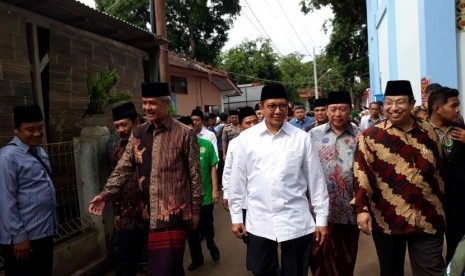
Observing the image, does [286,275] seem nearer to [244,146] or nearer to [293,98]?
[244,146]

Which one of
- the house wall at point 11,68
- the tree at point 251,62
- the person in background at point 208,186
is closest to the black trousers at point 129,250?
the person in background at point 208,186

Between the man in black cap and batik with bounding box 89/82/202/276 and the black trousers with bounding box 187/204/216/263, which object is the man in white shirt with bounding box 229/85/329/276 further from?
the black trousers with bounding box 187/204/216/263

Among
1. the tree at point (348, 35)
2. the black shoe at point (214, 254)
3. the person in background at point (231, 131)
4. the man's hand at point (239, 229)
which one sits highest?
the tree at point (348, 35)

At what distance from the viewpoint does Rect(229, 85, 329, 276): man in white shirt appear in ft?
11.1

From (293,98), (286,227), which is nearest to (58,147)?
(286,227)

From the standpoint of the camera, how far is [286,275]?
3.47 metres

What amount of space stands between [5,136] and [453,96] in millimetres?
4978

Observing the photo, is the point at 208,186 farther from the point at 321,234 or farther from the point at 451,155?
the point at 451,155

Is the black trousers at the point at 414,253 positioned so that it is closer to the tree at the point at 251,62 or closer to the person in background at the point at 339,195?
the person in background at the point at 339,195

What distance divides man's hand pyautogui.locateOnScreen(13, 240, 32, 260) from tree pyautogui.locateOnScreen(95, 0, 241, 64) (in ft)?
69.9

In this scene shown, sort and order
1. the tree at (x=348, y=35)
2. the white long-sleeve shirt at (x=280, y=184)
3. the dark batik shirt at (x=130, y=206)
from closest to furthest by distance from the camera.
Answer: the white long-sleeve shirt at (x=280, y=184)
the dark batik shirt at (x=130, y=206)
the tree at (x=348, y=35)

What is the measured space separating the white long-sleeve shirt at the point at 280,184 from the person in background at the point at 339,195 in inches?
24.9

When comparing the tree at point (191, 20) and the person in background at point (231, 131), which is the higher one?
the tree at point (191, 20)

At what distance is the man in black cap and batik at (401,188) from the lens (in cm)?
333
